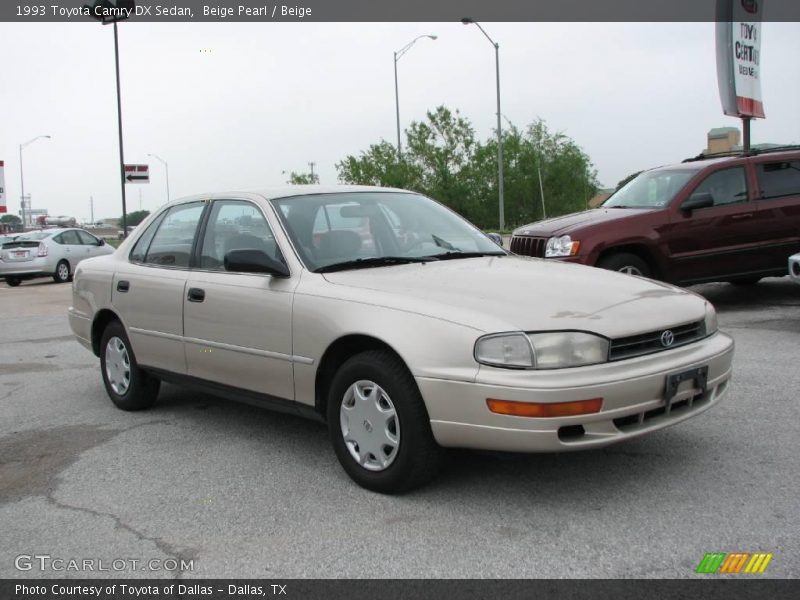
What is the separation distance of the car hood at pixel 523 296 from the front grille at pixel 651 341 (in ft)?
0.12

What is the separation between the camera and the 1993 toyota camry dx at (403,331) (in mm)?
3523

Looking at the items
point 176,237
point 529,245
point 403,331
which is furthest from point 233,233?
point 529,245

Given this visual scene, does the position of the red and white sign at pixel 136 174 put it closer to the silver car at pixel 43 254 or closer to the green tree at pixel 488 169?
the silver car at pixel 43 254

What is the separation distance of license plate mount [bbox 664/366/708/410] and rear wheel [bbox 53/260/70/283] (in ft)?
65.3

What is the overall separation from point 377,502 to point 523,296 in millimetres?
1192

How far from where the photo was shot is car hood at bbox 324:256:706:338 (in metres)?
3.62

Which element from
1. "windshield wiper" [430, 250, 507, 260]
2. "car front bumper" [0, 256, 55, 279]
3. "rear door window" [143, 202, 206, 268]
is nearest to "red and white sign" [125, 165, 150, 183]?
"car front bumper" [0, 256, 55, 279]

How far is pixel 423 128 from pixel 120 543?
54.5 m

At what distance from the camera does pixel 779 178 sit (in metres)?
9.75

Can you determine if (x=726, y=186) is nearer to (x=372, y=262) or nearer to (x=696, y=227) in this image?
(x=696, y=227)

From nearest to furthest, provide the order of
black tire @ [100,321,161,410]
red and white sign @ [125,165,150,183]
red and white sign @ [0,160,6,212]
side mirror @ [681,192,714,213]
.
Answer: black tire @ [100,321,161,410], side mirror @ [681,192,714,213], red and white sign @ [125,165,150,183], red and white sign @ [0,160,6,212]

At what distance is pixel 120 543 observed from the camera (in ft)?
11.5

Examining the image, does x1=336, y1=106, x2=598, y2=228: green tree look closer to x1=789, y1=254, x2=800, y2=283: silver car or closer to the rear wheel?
the rear wheel
